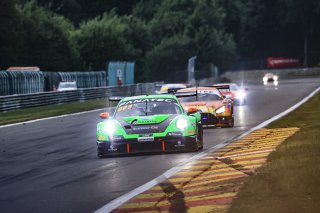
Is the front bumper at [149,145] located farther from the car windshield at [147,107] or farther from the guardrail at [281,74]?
the guardrail at [281,74]

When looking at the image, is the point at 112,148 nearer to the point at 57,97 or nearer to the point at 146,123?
the point at 146,123

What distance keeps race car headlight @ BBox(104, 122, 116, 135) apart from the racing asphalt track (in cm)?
56

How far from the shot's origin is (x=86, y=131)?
1004 inches

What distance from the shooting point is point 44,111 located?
41.3 metres

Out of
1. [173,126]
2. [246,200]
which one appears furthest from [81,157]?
[246,200]

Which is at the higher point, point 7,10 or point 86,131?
point 7,10

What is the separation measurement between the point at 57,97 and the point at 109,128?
32419 mm

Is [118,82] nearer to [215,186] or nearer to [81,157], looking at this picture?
[81,157]

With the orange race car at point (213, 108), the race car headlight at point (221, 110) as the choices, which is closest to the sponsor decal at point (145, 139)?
the orange race car at point (213, 108)

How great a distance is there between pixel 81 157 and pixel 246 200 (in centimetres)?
821

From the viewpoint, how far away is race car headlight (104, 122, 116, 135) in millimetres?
16078

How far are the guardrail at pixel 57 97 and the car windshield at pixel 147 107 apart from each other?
1773 centimetres

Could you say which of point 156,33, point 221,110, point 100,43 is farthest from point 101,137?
point 156,33

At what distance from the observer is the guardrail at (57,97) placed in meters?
41.5
